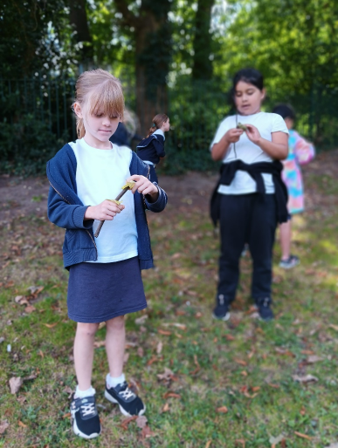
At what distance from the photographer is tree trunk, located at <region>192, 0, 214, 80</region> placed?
643 cm

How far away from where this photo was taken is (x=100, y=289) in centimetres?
204

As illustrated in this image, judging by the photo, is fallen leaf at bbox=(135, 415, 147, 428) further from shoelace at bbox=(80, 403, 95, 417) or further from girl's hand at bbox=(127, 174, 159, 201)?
girl's hand at bbox=(127, 174, 159, 201)

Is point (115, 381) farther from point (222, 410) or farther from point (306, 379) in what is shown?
point (306, 379)

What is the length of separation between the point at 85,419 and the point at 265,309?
1983 mm

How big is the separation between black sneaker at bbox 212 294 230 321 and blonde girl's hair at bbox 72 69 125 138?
2.28 m

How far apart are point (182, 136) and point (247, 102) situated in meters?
2.03

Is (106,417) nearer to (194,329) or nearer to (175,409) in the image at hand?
(175,409)

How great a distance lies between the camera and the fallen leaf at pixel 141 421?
8.01 ft

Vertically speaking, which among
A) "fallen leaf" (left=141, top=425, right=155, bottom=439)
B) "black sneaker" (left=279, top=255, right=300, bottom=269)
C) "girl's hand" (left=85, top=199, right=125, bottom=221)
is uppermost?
"girl's hand" (left=85, top=199, right=125, bottom=221)

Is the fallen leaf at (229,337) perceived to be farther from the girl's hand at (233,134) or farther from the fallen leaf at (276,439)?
the girl's hand at (233,134)

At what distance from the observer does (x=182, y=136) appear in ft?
15.6

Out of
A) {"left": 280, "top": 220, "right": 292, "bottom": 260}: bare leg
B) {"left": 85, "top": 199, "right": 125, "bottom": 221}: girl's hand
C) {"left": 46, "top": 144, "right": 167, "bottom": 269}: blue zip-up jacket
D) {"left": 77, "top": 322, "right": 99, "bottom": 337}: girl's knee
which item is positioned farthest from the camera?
{"left": 280, "top": 220, "right": 292, "bottom": 260}: bare leg

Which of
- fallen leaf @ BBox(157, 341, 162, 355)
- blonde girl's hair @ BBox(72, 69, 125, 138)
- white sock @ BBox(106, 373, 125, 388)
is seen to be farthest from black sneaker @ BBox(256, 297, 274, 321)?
blonde girl's hair @ BBox(72, 69, 125, 138)

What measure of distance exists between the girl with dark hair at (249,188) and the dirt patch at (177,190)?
4.55 ft
